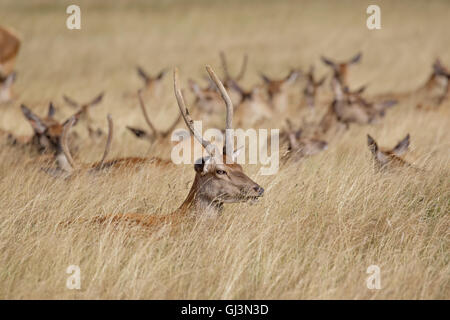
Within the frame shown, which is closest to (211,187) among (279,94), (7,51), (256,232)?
(256,232)

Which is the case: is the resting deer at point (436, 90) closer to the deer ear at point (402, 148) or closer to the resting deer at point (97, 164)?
the deer ear at point (402, 148)

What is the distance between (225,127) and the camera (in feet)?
22.2

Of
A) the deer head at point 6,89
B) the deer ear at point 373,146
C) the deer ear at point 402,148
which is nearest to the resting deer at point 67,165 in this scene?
the deer ear at point 373,146

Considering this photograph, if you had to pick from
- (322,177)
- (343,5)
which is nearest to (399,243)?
(322,177)

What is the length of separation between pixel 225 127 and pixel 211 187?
1980 millimetres

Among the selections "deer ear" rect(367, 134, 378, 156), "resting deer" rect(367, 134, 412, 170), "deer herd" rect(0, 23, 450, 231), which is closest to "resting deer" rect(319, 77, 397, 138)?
"deer herd" rect(0, 23, 450, 231)

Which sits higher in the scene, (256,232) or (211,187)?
(211,187)

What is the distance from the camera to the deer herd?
192 inches

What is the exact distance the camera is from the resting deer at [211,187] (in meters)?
4.81

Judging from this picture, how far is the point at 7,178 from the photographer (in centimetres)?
615

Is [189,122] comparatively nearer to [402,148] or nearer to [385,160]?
[385,160]

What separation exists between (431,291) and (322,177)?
6.80ft

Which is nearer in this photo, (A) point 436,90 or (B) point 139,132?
(B) point 139,132

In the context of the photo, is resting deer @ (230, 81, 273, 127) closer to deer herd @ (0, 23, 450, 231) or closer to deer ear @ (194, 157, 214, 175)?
deer herd @ (0, 23, 450, 231)
